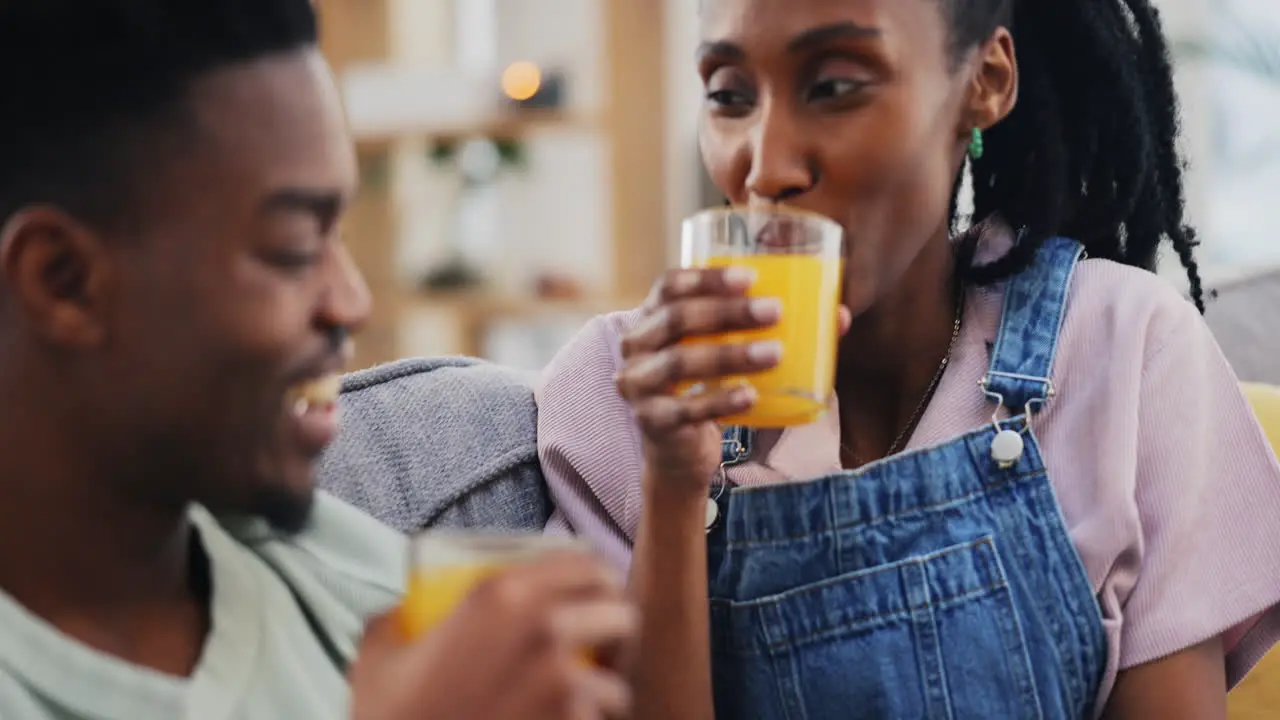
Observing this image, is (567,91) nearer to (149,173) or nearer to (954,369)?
(954,369)

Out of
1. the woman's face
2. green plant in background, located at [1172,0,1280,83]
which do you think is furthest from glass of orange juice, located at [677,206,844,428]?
green plant in background, located at [1172,0,1280,83]

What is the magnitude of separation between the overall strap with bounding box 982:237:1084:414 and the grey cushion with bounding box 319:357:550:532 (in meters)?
0.45

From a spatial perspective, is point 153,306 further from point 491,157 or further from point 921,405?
point 491,157

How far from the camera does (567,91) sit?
4.55 metres

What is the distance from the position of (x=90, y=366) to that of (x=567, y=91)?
3.84 m

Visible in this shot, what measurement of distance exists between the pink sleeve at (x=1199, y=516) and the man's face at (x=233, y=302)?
80cm

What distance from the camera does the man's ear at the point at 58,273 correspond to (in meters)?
0.79

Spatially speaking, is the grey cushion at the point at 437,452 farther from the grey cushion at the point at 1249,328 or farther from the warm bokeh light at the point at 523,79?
the warm bokeh light at the point at 523,79

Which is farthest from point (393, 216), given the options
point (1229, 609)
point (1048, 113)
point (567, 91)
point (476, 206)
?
point (1229, 609)

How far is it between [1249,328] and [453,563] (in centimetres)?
145

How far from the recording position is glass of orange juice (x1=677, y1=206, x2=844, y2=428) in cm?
114

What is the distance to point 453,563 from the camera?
0.74 metres

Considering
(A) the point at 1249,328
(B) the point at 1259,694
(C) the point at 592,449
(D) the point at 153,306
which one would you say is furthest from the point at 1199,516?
(D) the point at 153,306

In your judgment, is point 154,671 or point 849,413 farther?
point 849,413
